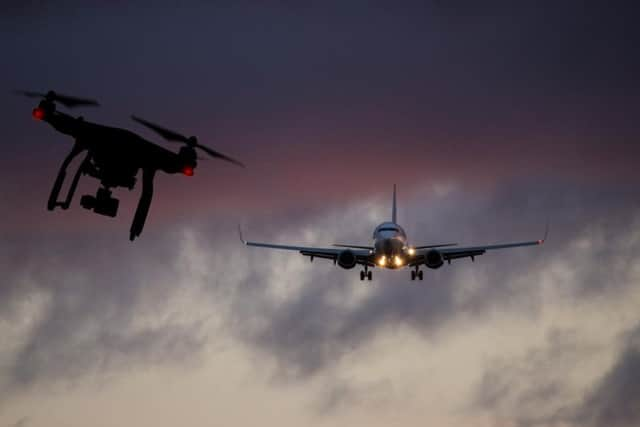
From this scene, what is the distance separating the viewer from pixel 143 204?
41.7 m

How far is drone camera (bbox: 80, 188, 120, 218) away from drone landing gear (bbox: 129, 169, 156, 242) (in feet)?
3.60

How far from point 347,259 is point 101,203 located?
159ft

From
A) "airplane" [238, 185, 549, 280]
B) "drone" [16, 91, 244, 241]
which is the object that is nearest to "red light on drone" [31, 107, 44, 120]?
"drone" [16, 91, 244, 241]

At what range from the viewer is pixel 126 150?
40.7 metres

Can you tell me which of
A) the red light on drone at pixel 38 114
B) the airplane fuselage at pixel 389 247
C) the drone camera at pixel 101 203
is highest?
the airplane fuselage at pixel 389 247

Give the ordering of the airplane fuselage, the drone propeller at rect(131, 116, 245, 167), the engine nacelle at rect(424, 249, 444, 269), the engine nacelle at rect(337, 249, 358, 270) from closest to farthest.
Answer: the drone propeller at rect(131, 116, 245, 167) < the airplane fuselage < the engine nacelle at rect(424, 249, 444, 269) < the engine nacelle at rect(337, 249, 358, 270)

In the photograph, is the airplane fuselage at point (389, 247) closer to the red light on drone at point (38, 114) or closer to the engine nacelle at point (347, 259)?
the engine nacelle at point (347, 259)

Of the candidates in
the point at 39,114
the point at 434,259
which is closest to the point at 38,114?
the point at 39,114

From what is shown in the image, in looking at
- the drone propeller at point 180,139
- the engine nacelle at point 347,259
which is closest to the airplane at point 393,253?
the engine nacelle at point 347,259

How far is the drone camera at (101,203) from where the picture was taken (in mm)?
41156

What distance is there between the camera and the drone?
133ft

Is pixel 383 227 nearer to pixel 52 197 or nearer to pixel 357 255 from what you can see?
pixel 357 255

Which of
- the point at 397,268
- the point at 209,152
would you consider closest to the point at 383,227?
the point at 397,268

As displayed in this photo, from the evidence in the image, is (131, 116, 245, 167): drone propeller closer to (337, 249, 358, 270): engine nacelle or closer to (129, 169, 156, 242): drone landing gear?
(129, 169, 156, 242): drone landing gear
